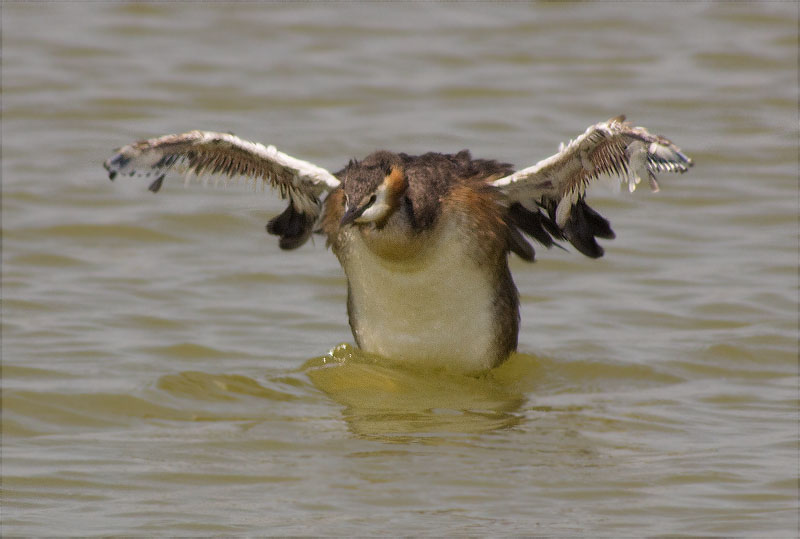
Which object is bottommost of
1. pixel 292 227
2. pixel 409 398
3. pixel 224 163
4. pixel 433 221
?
pixel 409 398

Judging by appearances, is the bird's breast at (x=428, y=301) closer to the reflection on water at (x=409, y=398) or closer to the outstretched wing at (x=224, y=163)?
the reflection on water at (x=409, y=398)

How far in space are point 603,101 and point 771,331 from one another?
24.3ft

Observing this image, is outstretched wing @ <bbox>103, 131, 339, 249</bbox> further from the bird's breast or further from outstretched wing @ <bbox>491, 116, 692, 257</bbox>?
outstretched wing @ <bbox>491, 116, 692, 257</bbox>

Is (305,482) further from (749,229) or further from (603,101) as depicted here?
(603,101)

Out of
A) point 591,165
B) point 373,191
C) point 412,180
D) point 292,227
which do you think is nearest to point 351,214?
point 373,191

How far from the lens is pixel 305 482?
10000 mm

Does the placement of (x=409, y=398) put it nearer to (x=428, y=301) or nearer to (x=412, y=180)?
(x=428, y=301)

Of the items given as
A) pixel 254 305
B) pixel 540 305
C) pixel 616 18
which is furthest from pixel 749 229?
pixel 616 18

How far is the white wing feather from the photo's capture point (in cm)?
1045

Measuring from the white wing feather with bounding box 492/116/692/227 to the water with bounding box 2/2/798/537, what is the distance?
165 cm

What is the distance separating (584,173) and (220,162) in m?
3.19

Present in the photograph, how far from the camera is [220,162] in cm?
1269

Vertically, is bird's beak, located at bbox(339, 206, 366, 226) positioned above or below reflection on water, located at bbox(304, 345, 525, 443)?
above

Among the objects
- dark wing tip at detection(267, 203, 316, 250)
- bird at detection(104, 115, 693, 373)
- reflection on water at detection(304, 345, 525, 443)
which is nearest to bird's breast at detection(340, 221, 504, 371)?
bird at detection(104, 115, 693, 373)
